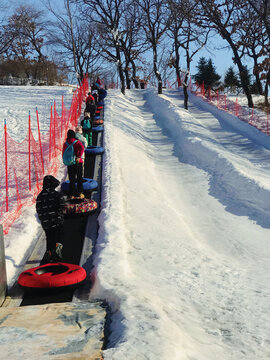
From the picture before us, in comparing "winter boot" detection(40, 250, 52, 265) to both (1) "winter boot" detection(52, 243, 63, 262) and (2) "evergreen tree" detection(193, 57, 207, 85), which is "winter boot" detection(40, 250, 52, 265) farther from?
(2) "evergreen tree" detection(193, 57, 207, 85)

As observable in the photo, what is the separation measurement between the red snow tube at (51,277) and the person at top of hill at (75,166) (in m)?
3.56

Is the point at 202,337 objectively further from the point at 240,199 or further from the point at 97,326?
the point at 240,199

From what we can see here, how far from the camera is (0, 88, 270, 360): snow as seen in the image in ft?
14.7

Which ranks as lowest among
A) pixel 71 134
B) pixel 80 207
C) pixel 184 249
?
pixel 184 249

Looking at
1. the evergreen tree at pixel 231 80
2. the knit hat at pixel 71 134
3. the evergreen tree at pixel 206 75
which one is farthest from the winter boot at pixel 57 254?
the evergreen tree at pixel 231 80

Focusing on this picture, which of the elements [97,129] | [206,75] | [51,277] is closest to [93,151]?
[97,129]

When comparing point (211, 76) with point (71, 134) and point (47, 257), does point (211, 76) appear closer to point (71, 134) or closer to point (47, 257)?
point (71, 134)

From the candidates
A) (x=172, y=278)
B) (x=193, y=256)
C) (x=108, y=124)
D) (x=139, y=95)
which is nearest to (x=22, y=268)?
(x=172, y=278)

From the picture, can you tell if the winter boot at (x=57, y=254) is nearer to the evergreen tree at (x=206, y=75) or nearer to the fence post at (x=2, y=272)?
the fence post at (x=2, y=272)

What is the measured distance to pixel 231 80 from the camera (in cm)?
4016

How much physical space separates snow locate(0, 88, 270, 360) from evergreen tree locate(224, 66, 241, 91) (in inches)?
886

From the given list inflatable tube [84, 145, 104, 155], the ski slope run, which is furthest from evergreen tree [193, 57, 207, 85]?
inflatable tube [84, 145, 104, 155]

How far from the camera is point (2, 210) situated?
1035 centimetres

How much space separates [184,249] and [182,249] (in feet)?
0.15
